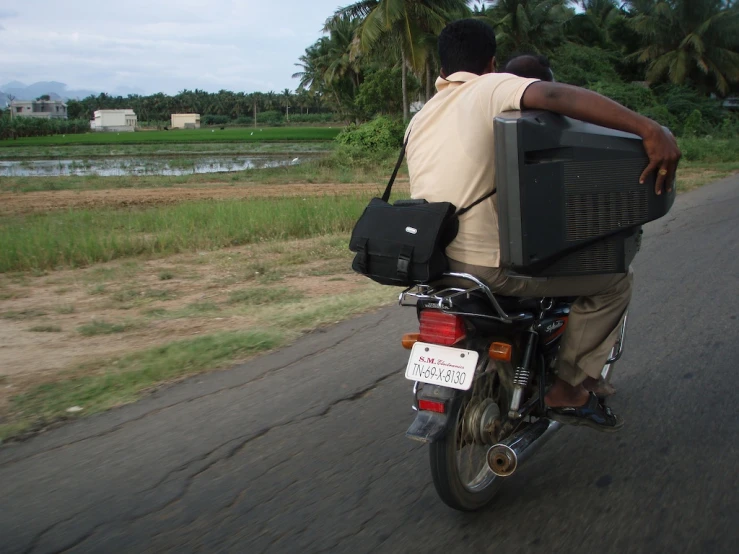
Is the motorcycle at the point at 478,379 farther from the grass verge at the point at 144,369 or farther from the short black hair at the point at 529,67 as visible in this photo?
the grass verge at the point at 144,369

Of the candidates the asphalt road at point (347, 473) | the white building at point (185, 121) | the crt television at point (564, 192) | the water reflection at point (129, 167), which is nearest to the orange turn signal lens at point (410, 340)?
the crt television at point (564, 192)

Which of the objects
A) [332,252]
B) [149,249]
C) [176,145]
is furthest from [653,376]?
[176,145]

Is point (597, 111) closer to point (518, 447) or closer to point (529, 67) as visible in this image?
point (529, 67)

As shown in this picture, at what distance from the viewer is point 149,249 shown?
10352mm

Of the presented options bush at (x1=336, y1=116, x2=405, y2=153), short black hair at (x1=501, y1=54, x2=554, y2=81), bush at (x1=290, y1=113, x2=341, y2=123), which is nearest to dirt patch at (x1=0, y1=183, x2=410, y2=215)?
bush at (x1=336, y1=116, x2=405, y2=153)

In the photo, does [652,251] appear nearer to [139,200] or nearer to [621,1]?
[139,200]

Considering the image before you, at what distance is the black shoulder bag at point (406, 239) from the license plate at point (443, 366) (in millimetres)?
281

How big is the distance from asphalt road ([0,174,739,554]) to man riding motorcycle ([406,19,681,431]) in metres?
0.59

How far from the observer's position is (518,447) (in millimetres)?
3027

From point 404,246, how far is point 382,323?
327cm

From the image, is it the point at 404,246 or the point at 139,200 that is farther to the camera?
the point at 139,200

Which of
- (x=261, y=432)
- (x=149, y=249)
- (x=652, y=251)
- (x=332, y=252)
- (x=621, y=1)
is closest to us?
(x=261, y=432)

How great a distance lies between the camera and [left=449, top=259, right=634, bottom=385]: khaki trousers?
2.89 m

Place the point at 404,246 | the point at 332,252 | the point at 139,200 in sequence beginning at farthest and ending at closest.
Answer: the point at 139,200 < the point at 332,252 < the point at 404,246
